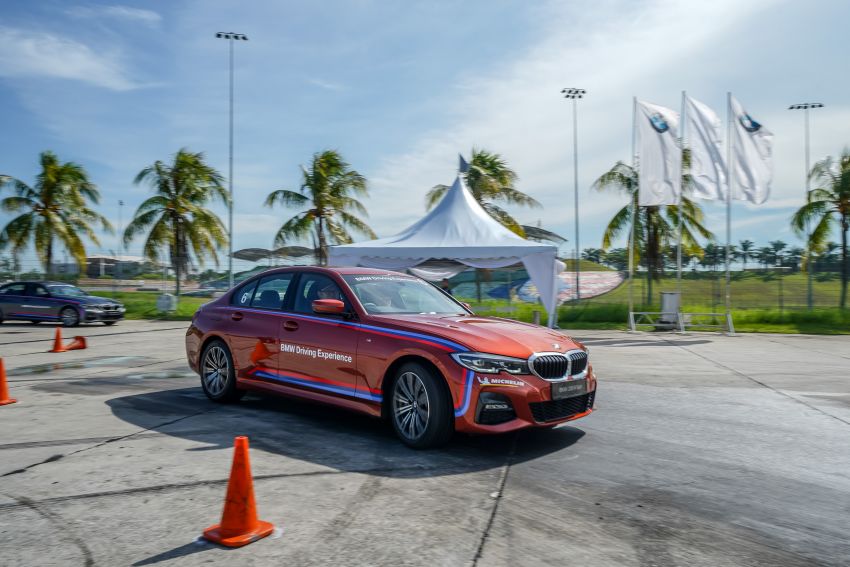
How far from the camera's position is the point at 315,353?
21.1ft

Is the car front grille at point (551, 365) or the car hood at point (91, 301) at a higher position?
the car hood at point (91, 301)

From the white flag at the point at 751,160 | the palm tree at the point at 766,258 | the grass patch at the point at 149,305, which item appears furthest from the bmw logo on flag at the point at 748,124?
the grass patch at the point at 149,305

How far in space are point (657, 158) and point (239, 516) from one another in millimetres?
18397

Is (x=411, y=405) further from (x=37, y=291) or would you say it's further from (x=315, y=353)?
(x=37, y=291)

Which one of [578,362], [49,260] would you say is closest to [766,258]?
[578,362]

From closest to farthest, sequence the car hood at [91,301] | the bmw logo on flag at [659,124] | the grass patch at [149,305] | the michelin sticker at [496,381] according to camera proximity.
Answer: the michelin sticker at [496,381]
the bmw logo on flag at [659,124]
the car hood at [91,301]
the grass patch at [149,305]

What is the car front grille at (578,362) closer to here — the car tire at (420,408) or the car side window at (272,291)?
the car tire at (420,408)

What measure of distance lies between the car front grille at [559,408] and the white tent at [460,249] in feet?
41.4

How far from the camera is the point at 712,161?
64.3 ft

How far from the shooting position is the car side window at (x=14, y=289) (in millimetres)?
22625

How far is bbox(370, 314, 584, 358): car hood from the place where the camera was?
5430mm

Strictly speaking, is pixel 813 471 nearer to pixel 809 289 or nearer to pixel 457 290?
pixel 809 289

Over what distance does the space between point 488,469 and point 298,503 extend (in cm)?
154

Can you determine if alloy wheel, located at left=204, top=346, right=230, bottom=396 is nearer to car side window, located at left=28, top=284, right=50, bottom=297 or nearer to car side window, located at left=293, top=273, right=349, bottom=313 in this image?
car side window, located at left=293, top=273, right=349, bottom=313
